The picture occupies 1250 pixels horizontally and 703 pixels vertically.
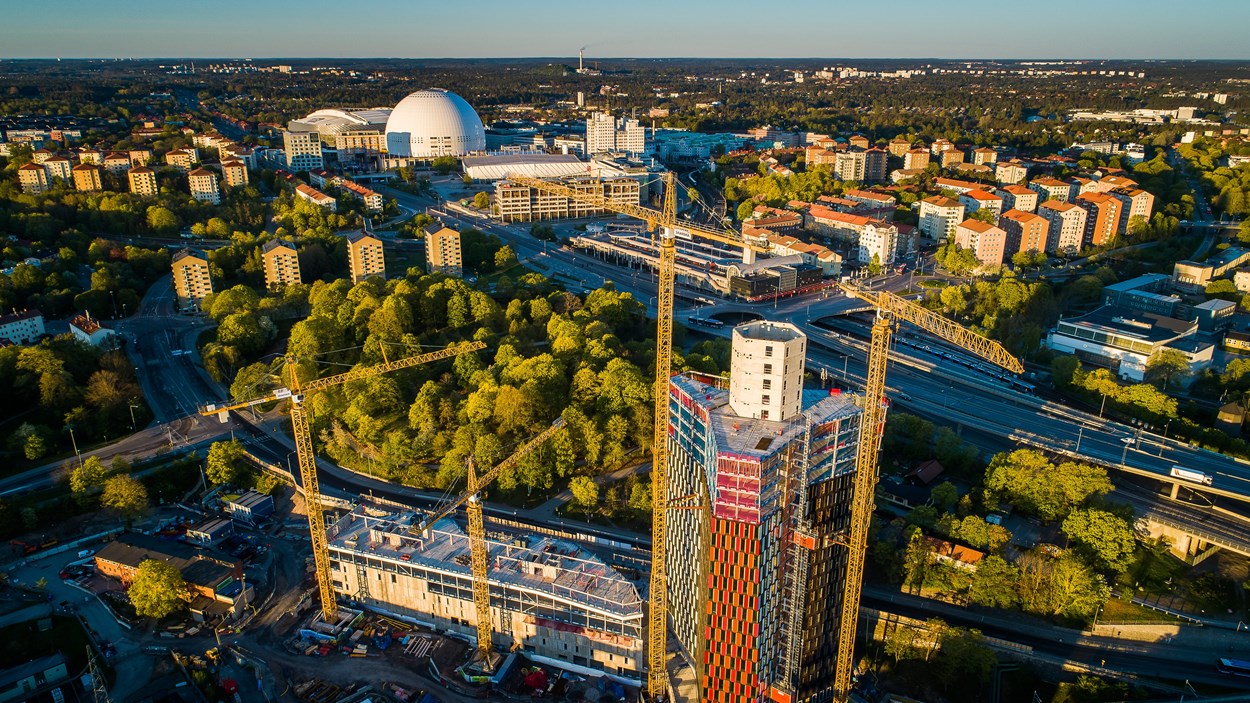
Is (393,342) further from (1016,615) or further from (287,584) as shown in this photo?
(1016,615)

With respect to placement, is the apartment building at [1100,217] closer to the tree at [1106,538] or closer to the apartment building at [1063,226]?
the apartment building at [1063,226]

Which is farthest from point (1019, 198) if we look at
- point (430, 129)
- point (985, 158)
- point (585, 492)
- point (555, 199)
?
point (430, 129)

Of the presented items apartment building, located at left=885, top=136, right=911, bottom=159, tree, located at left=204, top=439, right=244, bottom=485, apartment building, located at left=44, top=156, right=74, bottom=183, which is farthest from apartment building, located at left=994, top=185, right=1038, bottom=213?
apartment building, located at left=44, top=156, right=74, bottom=183

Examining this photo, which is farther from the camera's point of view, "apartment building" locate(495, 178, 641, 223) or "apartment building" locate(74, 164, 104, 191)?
"apartment building" locate(495, 178, 641, 223)

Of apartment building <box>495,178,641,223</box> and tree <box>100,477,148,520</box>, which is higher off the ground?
apartment building <box>495,178,641,223</box>

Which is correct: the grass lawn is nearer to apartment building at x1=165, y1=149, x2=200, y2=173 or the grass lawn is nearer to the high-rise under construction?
the high-rise under construction

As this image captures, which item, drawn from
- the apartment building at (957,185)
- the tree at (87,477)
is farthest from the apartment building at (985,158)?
the tree at (87,477)

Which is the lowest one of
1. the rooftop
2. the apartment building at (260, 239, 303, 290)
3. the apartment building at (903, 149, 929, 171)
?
the rooftop
